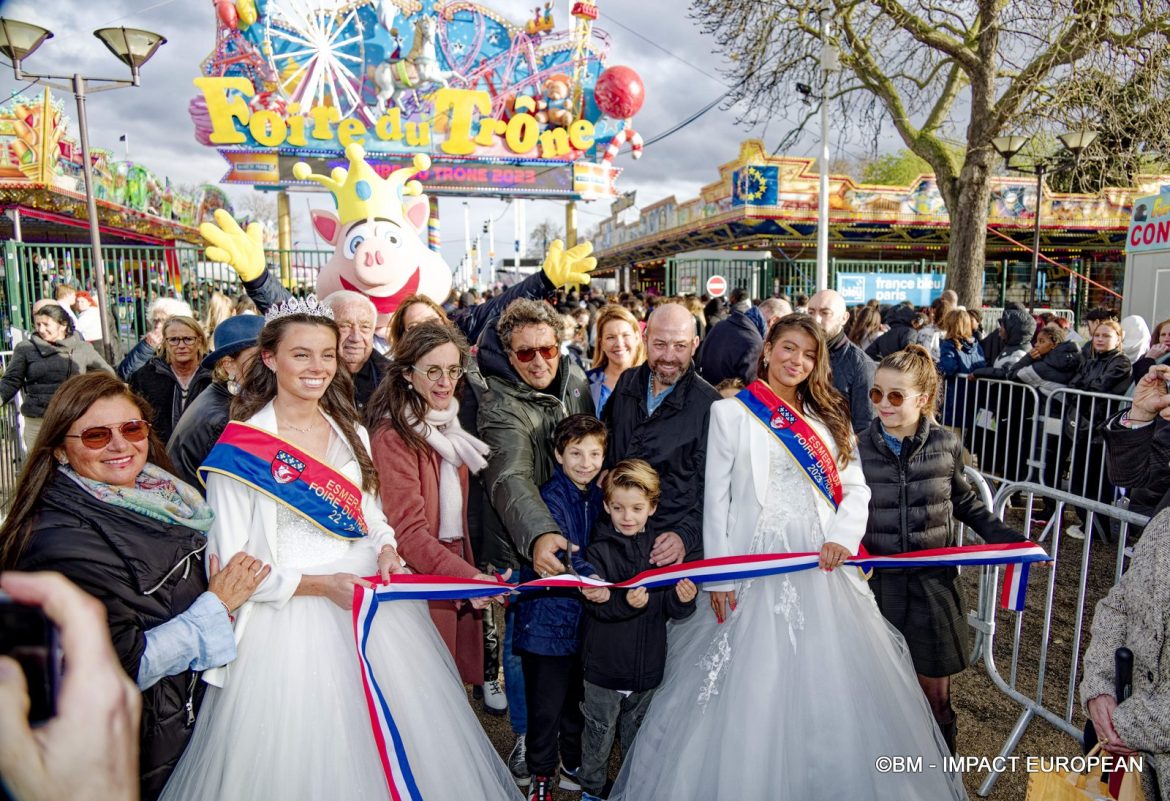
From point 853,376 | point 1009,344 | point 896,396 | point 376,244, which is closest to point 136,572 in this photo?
point 896,396

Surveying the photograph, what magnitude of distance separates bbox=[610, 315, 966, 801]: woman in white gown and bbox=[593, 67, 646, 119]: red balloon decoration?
19.2 meters

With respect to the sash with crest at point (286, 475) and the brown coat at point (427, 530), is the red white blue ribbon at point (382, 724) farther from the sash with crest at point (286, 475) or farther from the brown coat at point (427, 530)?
the brown coat at point (427, 530)

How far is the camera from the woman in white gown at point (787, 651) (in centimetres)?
234

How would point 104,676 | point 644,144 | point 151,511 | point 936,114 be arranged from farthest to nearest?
1. point 644,144
2. point 936,114
3. point 151,511
4. point 104,676

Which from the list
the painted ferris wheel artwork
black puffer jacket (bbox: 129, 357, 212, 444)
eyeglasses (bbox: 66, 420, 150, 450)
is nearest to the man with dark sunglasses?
eyeglasses (bbox: 66, 420, 150, 450)

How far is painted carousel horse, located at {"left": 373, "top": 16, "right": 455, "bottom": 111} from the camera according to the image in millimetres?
19750

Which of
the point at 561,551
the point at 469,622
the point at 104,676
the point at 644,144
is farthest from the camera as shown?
the point at 644,144

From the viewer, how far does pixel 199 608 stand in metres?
1.82

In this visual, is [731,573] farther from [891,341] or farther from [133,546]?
[891,341]

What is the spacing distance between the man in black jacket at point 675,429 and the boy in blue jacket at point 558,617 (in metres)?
0.23

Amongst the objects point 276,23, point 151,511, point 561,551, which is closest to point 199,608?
point 151,511

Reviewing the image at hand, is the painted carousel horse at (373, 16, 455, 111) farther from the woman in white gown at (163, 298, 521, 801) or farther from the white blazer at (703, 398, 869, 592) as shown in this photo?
the white blazer at (703, 398, 869, 592)

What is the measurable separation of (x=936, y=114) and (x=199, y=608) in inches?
549

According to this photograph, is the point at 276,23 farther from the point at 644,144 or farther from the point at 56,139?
the point at 644,144
